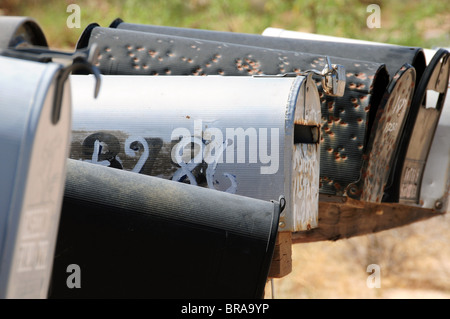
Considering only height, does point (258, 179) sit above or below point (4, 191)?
above

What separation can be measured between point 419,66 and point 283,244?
61.8 inches

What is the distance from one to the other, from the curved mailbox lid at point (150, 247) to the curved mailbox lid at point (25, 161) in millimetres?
378

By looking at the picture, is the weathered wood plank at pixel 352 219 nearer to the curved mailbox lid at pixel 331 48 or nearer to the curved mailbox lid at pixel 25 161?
the curved mailbox lid at pixel 331 48

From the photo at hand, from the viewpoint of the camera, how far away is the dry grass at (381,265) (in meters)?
4.92

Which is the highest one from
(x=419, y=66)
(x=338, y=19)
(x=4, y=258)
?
(x=338, y=19)

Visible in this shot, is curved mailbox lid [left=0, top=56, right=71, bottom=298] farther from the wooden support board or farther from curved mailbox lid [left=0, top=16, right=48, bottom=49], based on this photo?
the wooden support board

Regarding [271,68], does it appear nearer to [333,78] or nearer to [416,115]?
[333,78]

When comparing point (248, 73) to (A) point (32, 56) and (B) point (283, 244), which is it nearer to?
(B) point (283, 244)

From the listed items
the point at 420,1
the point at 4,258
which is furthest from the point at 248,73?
the point at 420,1

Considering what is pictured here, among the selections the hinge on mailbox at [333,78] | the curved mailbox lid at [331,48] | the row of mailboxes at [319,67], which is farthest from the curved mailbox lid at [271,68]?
the curved mailbox lid at [331,48]
